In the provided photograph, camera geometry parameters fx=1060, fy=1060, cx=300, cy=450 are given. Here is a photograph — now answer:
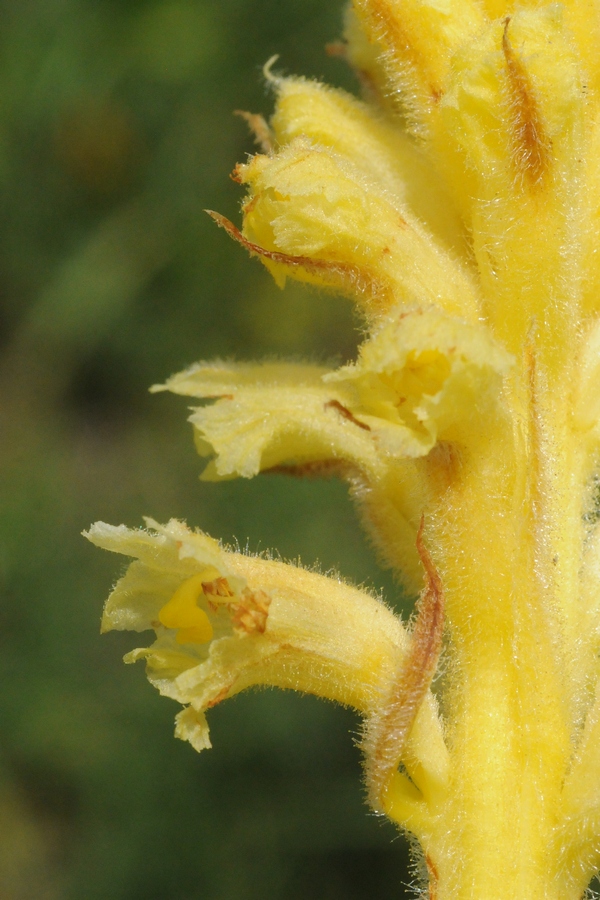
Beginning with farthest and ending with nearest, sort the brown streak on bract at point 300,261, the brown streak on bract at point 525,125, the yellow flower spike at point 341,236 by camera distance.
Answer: the brown streak on bract at point 300,261
the yellow flower spike at point 341,236
the brown streak on bract at point 525,125

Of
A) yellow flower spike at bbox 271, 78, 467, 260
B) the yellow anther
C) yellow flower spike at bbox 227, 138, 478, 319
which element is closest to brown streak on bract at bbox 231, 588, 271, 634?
the yellow anther

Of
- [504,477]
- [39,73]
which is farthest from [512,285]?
[39,73]

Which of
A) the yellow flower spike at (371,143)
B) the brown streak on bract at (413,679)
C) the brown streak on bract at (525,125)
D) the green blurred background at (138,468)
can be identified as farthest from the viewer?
the green blurred background at (138,468)

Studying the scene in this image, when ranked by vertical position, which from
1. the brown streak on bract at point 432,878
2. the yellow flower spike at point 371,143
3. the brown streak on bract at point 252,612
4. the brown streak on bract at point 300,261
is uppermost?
the yellow flower spike at point 371,143

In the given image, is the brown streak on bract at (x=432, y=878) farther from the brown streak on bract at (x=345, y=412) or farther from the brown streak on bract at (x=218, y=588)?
the brown streak on bract at (x=345, y=412)

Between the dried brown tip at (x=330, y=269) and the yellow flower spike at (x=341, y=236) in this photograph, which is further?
the dried brown tip at (x=330, y=269)

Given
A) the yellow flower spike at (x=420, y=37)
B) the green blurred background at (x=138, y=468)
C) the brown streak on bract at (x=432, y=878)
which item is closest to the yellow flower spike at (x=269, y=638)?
the brown streak on bract at (x=432, y=878)

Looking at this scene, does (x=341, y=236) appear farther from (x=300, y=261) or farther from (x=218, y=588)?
(x=218, y=588)

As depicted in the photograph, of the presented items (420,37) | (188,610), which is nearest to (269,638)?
(188,610)
